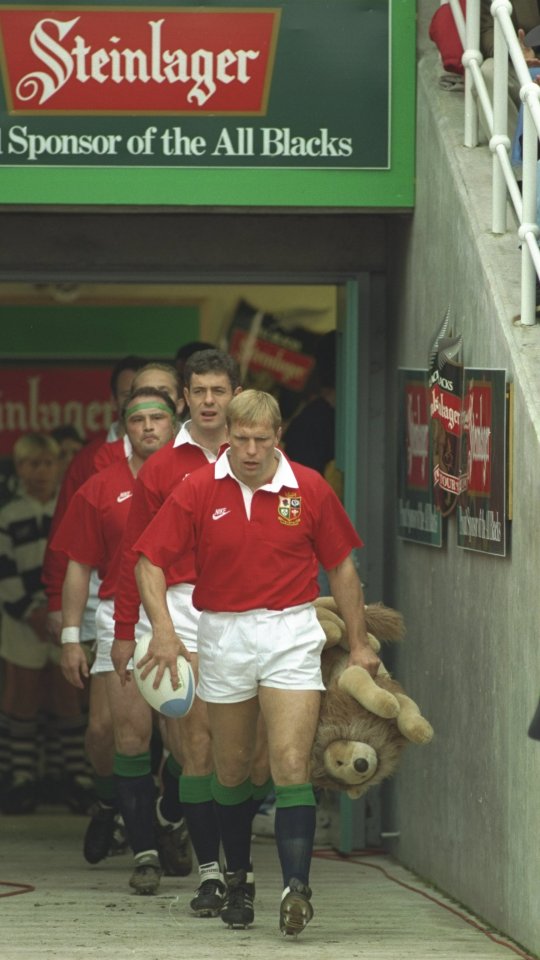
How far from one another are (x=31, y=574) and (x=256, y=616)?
5.41 metres

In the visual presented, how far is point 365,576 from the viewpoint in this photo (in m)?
10.4

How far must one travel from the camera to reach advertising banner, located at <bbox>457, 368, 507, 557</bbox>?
25.0 feet

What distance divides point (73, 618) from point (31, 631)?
3.55 metres

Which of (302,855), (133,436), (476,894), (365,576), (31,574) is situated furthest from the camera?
(31,574)

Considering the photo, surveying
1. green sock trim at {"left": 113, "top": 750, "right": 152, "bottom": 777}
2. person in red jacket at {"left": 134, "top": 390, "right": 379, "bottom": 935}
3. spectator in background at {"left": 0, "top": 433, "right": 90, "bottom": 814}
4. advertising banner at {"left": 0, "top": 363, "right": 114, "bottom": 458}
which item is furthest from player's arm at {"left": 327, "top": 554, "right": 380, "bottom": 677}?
advertising banner at {"left": 0, "top": 363, "right": 114, "bottom": 458}

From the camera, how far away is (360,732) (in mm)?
Answer: 7711

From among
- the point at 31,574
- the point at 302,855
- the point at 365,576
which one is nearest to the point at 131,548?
the point at 302,855

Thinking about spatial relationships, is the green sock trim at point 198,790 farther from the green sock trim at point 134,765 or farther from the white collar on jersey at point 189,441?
the white collar on jersey at point 189,441

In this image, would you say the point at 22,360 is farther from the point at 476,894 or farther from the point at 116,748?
the point at 476,894

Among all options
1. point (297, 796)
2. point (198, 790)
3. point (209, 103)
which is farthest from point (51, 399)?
point (297, 796)

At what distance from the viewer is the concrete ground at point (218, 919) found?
23.7ft

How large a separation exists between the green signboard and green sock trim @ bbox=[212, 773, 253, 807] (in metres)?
2.94

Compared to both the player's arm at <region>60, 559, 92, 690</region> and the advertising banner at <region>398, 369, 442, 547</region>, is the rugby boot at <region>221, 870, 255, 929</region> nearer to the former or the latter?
the player's arm at <region>60, 559, 92, 690</region>

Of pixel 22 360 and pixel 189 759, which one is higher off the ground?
pixel 22 360
